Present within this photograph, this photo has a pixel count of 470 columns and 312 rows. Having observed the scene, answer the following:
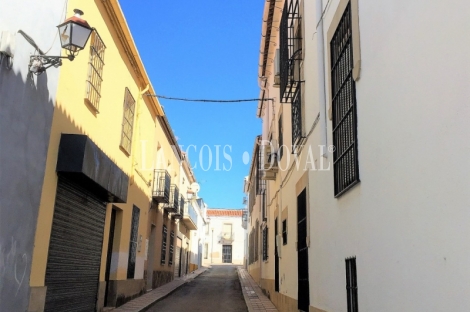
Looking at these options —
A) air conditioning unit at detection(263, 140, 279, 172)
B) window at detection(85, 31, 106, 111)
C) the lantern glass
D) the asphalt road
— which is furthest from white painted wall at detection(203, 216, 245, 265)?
the lantern glass

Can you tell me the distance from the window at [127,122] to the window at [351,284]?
24.0 ft

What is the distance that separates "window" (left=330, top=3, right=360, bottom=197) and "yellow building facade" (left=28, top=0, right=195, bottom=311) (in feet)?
13.1

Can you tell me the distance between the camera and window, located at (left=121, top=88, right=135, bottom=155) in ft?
37.6

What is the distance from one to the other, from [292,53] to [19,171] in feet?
17.9

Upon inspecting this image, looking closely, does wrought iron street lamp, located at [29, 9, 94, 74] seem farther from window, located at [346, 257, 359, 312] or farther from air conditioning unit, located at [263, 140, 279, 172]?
air conditioning unit, located at [263, 140, 279, 172]

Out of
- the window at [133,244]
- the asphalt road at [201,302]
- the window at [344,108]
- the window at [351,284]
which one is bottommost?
the asphalt road at [201,302]

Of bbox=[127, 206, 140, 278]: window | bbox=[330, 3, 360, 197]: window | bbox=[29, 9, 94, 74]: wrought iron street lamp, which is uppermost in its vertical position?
bbox=[29, 9, 94, 74]: wrought iron street lamp

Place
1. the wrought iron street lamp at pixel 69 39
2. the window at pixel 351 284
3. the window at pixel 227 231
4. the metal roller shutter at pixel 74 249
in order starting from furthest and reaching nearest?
1. the window at pixel 227 231
2. the metal roller shutter at pixel 74 249
3. the wrought iron street lamp at pixel 69 39
4. the window at pixel 351 284

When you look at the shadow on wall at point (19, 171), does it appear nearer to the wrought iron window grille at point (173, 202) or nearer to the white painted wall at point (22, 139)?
the white painted wall at point (22, 139)

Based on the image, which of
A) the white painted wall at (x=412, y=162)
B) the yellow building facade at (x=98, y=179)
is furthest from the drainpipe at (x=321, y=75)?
the yellow building facade at (x=98, y=179)

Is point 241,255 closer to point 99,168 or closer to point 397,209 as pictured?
point 99,168

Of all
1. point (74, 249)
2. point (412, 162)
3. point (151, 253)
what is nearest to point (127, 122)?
point (74, 249)

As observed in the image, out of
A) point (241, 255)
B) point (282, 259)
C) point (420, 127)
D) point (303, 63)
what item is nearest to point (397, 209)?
point (420, 127)

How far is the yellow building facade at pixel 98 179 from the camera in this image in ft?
24.0
